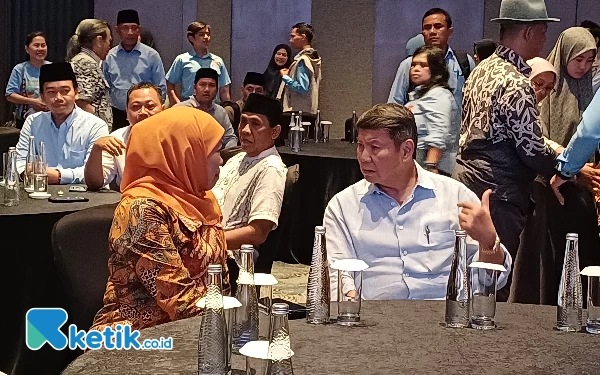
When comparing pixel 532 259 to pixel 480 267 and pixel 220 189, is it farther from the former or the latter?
pixel 480 267

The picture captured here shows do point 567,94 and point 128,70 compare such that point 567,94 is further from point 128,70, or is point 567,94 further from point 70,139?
point 128,70

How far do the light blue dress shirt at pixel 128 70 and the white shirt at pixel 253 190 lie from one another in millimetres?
4370

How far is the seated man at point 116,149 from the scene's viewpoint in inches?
181

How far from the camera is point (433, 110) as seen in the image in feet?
17.9

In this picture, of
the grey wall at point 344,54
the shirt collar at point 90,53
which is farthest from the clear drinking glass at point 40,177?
the grey wall at point 344,54

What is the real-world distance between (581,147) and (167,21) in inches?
328

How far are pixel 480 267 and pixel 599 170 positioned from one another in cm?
205

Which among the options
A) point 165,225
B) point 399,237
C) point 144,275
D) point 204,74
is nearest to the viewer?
point 144,275

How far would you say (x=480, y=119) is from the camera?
423 centimetres

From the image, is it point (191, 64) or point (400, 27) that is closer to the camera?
point (191, 64)

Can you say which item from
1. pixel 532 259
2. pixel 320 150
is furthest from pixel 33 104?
pixel 532 259

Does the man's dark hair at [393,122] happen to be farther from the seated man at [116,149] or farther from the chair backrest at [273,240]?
the seated man at [116,149]

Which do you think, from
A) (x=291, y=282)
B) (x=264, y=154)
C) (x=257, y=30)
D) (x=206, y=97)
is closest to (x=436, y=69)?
(x=264, y=154)

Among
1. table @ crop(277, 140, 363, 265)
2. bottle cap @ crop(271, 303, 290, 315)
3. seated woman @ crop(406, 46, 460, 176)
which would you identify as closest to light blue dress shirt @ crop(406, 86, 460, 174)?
seated woman @ crop(406, 46, 460, 176)
